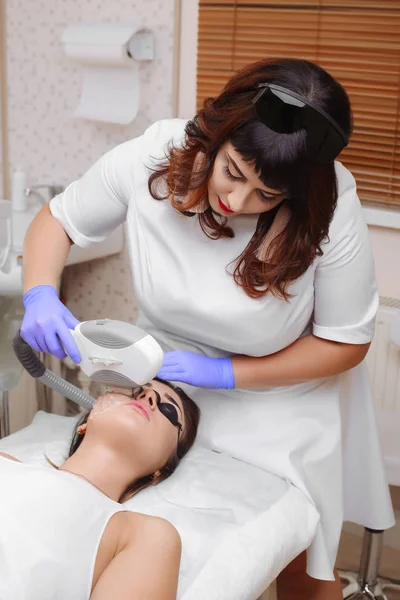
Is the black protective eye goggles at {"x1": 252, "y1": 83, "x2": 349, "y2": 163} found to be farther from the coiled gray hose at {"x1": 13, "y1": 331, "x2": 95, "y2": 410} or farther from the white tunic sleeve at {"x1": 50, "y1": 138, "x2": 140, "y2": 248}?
the coiled gray hose at {"x1": 13, "y1": 331, "x2": 95, "y2": 410}

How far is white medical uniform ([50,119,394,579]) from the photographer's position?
59.8 inches

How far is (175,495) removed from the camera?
4.92 feet

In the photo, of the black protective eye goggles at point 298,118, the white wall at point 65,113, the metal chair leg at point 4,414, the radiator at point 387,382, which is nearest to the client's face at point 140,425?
the black protective eye goggles at point 298,118

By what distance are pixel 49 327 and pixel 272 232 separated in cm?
49

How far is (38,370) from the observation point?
153cm

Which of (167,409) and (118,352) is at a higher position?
(118,352)

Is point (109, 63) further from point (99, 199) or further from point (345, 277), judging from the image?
point (345, 277)

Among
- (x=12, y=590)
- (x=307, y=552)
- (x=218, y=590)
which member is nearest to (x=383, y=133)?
(x=307, y=552)

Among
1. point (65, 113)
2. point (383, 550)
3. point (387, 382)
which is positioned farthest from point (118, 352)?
point (65, 113)

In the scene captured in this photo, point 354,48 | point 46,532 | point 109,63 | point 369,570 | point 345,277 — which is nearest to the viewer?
point 46,532

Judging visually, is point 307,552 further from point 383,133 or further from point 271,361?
point 383,133

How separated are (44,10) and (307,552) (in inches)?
88.8

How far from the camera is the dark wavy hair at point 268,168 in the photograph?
1.26 metres

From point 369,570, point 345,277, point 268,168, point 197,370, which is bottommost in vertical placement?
point 369,570
